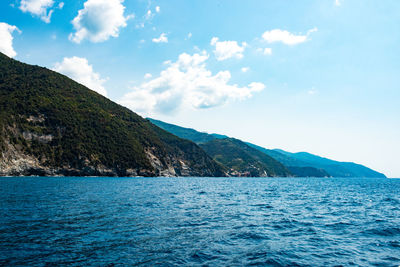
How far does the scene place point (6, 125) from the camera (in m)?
121

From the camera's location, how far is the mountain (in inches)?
4847

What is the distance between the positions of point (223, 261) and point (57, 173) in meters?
138

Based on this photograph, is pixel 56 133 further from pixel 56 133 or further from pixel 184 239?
pixel 184 239

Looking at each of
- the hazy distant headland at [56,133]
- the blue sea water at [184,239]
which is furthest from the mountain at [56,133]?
the blue sea water at [184,239]

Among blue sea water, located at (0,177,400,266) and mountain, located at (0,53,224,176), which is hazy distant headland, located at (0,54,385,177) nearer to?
mountain, located at (0,53,224,176)

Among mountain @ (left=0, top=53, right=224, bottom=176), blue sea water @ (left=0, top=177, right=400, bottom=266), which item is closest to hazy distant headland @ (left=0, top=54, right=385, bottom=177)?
mountain @ (left=0, top=53, right=224, bottom=176)

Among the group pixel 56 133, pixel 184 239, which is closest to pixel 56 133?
pixel 56 133

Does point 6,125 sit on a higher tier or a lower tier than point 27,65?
lower

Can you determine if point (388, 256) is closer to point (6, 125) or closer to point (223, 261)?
point (223, 261)

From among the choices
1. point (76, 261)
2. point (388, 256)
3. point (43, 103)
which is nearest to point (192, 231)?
point (76, 261)

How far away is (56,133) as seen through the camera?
5802 inches

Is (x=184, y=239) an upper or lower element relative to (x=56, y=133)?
lower

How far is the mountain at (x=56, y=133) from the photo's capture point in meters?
123

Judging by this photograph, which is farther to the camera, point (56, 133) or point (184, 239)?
point (56, 133)
